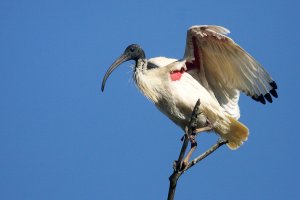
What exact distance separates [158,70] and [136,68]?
371 millimetres

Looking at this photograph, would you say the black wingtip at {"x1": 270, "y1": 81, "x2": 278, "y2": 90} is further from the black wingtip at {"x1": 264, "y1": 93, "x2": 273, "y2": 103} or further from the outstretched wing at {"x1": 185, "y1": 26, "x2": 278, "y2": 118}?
the black wingtip at {"x1": 264, "y1": 93, "x2": 273, "y2": 103}

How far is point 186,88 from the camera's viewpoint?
7.70m

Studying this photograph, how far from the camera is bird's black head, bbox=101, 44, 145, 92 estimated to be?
8.37 meters

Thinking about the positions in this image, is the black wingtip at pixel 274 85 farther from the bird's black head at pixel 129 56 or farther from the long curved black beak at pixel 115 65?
the long curved black beak at pixel 115 65

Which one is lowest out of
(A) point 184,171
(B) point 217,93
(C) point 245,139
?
(A) point 184,171

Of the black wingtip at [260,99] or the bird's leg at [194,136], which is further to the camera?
the black wingtip at [260,99]

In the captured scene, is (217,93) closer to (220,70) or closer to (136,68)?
(220,70)

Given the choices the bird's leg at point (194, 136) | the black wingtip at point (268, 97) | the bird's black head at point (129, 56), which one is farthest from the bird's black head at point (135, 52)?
the black wingtip at point (268, 97)

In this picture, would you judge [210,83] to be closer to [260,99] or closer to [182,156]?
[260,99]

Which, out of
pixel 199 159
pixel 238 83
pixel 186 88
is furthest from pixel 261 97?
pixel 199 159

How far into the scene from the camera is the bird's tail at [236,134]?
308 inches

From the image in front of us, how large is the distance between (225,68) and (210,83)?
0.37m

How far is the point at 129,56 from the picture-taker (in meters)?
8.39

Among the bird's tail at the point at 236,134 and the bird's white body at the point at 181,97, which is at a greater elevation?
the bird's white body at the point at 181,97
